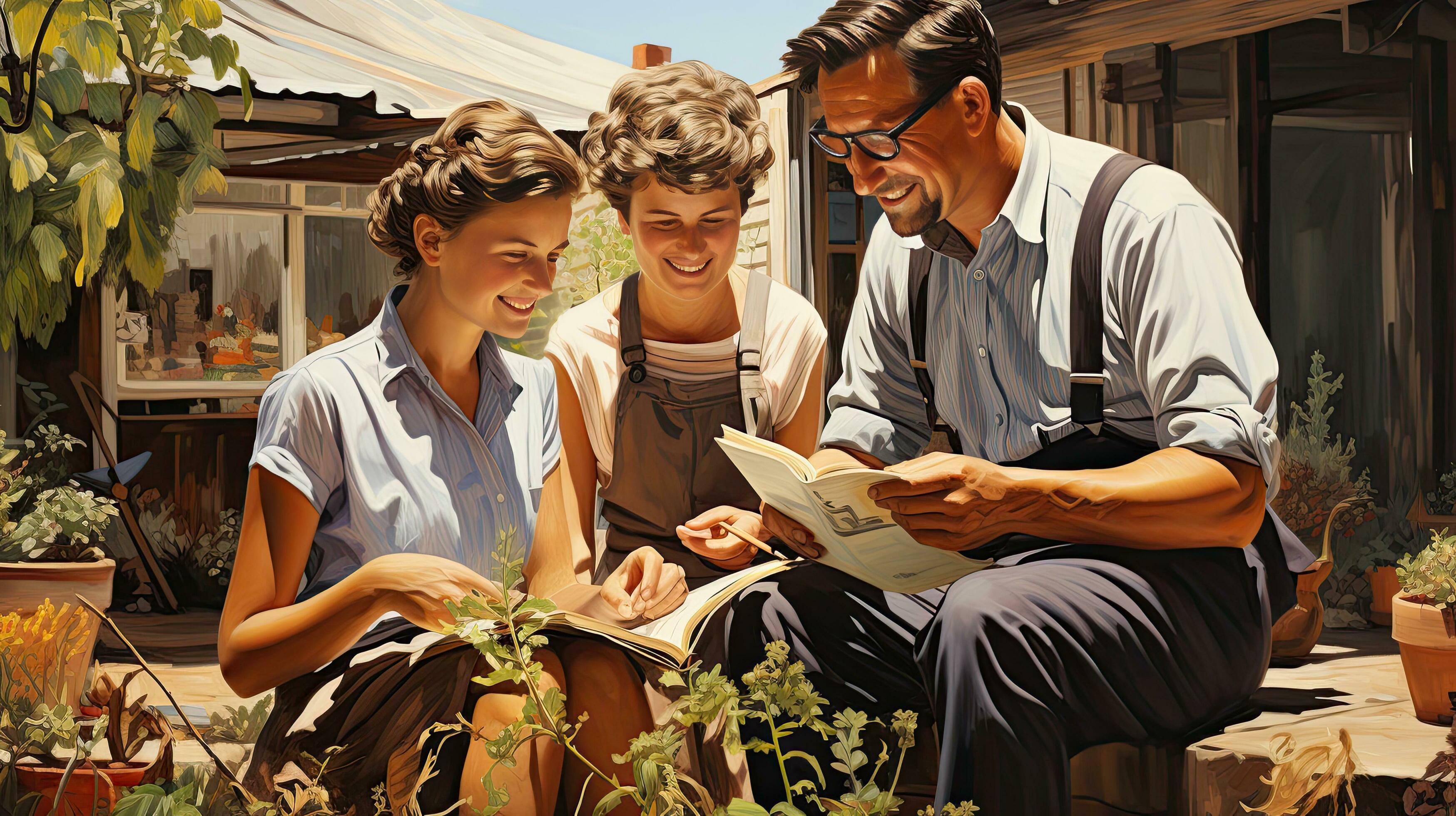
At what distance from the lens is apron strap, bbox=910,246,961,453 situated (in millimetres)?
2680

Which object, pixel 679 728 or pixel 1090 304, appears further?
pixel 679 728

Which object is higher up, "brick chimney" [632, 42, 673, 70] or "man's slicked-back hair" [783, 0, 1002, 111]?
"brick chimney" [632, 42, 673, 70]

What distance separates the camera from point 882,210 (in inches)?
106

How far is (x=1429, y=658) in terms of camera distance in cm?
272

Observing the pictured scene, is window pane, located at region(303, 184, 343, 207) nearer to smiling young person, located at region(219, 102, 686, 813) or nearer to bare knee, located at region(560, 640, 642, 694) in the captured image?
smiling young person, located at region(219, 102, 686, 813)

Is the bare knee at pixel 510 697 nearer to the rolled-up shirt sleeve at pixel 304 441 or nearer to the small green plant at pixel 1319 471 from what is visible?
the rolled-up shirt sleeve at pixel 304 441

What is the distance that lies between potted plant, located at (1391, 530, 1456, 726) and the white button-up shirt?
661mm

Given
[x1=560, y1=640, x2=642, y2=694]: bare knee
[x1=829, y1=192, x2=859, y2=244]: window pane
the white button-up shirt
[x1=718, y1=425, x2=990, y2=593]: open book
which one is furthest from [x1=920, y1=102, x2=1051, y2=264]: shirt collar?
[x1=560, y1=640, x2=642, y2=694]: bare knee

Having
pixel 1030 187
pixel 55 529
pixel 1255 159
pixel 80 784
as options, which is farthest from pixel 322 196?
pixel 1255 159

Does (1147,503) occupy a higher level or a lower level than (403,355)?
lower

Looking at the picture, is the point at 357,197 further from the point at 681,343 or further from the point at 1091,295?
the point at 1091,295

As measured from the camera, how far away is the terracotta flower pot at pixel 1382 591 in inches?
110

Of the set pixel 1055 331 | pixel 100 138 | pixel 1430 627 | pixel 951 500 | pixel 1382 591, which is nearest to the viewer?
pixel 951 500

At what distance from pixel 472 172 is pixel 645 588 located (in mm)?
1043
